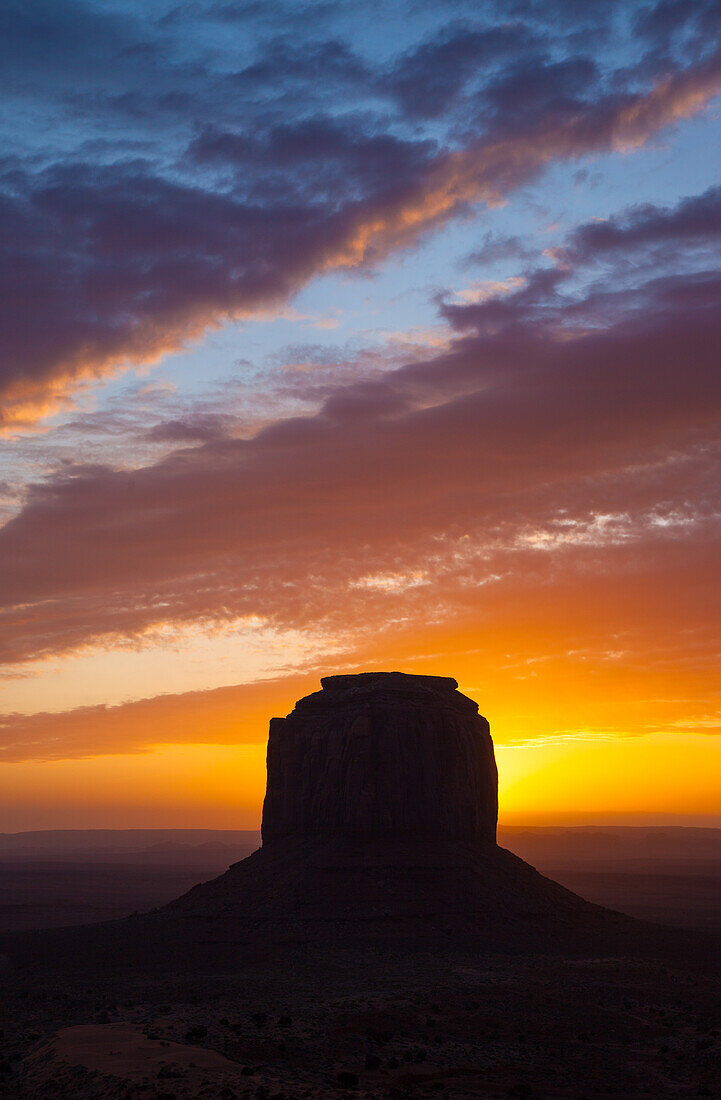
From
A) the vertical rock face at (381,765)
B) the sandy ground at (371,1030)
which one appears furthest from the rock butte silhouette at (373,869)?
the sandy ground at (371,1030)

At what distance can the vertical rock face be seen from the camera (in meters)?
83.4

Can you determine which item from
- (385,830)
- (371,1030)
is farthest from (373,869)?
(371,1030)

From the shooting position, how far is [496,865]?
278ft

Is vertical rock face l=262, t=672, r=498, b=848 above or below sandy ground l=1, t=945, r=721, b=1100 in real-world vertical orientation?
above

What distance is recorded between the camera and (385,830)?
82.4 m

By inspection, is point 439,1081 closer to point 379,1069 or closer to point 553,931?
point 379,1069

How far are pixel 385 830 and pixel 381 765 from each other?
510 centimetres

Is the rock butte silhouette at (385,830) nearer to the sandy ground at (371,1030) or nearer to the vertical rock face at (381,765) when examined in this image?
the vertical rock face at (381,765)

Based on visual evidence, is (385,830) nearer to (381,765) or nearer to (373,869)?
(373,869)

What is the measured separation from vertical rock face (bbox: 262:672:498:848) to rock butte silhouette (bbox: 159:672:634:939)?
0.11m

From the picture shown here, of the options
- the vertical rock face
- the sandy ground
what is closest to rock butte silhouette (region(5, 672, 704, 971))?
the vertical rock face

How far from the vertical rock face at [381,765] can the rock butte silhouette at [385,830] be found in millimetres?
105

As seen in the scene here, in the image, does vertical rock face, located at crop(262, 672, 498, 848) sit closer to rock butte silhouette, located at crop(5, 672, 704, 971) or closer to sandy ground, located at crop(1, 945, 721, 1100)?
rock butte silhouette, located at crop(5, 672, 704, 971)

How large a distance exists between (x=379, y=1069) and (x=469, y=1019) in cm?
1012
